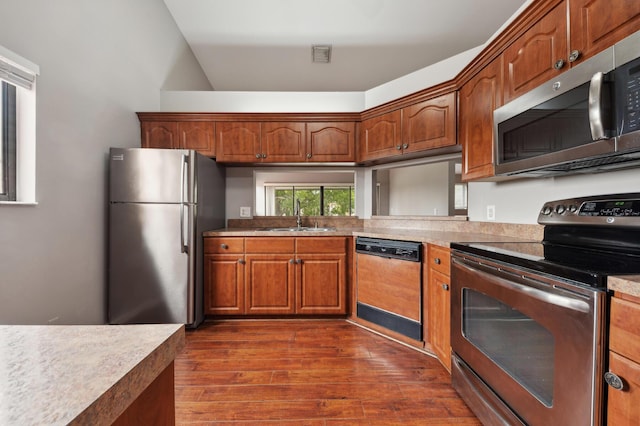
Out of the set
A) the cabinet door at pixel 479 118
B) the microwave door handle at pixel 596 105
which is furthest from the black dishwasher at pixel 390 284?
the microwave door handle at pixel 596 105

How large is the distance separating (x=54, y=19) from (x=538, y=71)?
9.42 ft

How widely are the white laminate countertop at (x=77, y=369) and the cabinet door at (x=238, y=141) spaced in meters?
2.66

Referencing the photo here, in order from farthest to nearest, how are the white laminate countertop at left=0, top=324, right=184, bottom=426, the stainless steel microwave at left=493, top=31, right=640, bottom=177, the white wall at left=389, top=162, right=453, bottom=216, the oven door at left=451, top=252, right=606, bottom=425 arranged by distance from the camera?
the white wall at left=389, top=162, right=453, bottom=216 < the stainless steel microwave at left=493, top=31, right=640, bottom=177 < the oven door at left=451, top=252, right=606, bottom=425 < the white laminate countertop at left=0, top=324, right=184, bottom=426

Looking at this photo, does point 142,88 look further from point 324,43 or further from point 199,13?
point 324,43

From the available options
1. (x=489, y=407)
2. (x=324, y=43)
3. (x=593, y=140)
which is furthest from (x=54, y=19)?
(x=489, y=407)

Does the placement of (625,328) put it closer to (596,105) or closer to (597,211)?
(597,211)

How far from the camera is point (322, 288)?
281 centimetres

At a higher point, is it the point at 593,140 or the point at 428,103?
the point at 428,103

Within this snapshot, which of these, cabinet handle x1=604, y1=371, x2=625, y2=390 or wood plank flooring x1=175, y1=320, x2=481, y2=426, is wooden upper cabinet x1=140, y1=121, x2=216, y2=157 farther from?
cabinet handle x1=604, y1=371, x2=625, y2=390

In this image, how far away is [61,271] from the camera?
2.03 metres

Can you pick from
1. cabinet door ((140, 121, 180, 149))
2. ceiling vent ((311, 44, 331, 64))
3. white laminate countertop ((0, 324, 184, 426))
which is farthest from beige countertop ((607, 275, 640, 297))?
ceiling vent ((311, 44, 331, 64))

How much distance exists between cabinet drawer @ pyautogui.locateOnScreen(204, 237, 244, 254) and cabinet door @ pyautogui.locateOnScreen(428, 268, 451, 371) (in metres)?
1.67

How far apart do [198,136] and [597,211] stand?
121 inches

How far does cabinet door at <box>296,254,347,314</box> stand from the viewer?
2.81 metres
